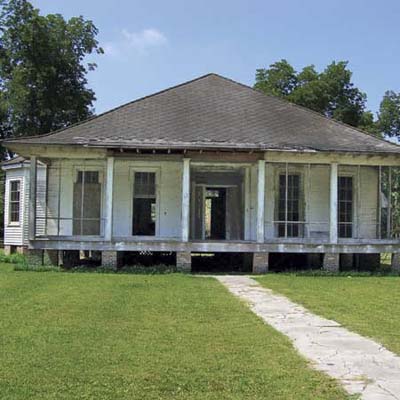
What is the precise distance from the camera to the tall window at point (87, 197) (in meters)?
19.3

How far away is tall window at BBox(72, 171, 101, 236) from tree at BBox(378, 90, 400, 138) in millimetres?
37373

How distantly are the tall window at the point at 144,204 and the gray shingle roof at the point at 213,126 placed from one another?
1.63 metres

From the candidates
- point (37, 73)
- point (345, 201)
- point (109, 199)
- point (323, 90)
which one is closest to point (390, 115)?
point (323, 90)

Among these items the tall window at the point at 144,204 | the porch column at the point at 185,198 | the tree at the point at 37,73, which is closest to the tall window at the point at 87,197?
the tall window at the point at 144,204

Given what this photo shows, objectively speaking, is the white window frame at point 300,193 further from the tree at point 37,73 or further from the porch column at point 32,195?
the tree at point 37,73

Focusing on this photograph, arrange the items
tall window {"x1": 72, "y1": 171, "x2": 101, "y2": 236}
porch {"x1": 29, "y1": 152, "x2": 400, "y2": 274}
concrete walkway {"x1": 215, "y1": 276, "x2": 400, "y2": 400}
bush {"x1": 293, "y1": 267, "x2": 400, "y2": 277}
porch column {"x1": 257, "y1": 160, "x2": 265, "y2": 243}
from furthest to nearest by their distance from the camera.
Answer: tall window {"x1": 72, "y1": 171, "x2": 101, "y2": 236}, porch {"x1": 29, "y1": 152, "x2": 400, "y2": 274}, porch column {"x1": 257, "y1": 160, "x2": 265, "y2": 243}, bush {"x1": 293, "y1": 267, "x2": 400, "y2": 277}, concrete walkway {"x1": 215, "y1": 276, "x2": 400, "y2": 400}

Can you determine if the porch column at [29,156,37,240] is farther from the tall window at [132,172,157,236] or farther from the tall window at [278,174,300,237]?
the tall window at [278,174,300,237]

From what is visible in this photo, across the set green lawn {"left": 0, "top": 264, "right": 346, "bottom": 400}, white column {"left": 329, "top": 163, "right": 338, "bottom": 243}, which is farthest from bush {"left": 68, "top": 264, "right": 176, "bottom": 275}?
green lawn {"left": 0, "top": 264, "right": 346, "bottom": 400}

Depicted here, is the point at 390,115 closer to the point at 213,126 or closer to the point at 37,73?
the point at 37,73

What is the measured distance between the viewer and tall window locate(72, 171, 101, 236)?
63.5ft

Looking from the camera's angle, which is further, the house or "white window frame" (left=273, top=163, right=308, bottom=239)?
"white window frame" (left=273, top=163, right=308, bottom=239)

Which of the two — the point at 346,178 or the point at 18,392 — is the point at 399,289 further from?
the point at 18,392

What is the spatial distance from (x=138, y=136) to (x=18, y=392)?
42.8 feet

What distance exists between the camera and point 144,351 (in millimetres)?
6723
